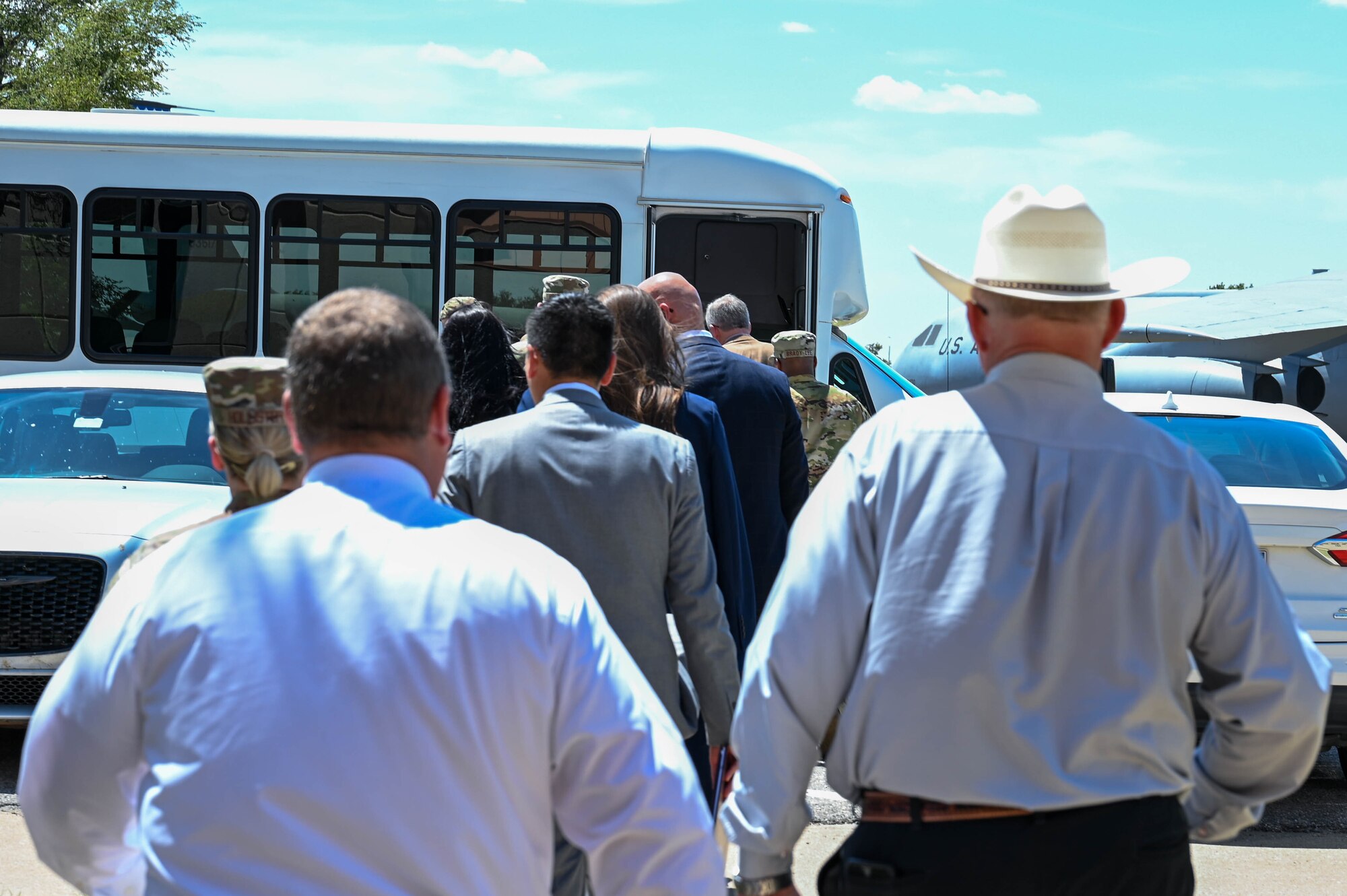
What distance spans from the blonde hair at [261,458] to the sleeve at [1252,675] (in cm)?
153

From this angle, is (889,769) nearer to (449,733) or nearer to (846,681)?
(846,681)

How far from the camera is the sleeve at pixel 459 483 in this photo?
346 centimetres

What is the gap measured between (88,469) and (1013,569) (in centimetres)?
594

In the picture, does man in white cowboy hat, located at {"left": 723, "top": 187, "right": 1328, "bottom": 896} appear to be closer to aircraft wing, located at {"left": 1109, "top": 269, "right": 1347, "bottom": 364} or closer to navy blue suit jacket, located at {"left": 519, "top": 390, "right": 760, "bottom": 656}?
navy blue suit jacket, located at {"left": 519, "top": 390, "right": 760, "bottom": 656}

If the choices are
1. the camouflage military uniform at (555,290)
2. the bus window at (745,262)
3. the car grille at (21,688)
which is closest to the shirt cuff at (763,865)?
the camouflage military uniform at (555,290)

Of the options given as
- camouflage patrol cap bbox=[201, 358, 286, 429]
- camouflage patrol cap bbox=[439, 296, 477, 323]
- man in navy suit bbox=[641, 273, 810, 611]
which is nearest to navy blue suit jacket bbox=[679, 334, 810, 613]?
man in navy suit bbox=[641, 273, 810, 611]

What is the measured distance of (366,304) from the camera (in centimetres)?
182

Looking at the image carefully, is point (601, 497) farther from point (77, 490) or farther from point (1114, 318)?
point (77, 490)

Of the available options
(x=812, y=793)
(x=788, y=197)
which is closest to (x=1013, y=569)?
(x=812, y=793)

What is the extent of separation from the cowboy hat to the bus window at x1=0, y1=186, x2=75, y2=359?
30.5 ft

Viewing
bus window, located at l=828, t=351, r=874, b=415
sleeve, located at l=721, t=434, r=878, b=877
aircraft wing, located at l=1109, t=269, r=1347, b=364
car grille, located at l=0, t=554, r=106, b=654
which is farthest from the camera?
aircraft wing, located at l=1109, t=269, r=1347, b=364

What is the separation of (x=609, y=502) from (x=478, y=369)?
1.20m

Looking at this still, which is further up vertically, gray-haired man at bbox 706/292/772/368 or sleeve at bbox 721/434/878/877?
gray-haired man at bbox 706/292/772/368

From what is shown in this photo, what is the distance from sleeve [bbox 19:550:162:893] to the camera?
1692 millimetres
